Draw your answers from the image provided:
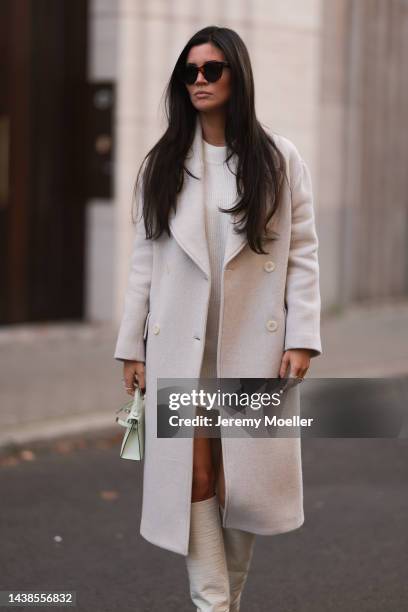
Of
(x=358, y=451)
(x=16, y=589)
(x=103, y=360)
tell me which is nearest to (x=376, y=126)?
(x=103, y=360)

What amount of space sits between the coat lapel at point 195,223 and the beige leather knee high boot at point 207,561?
73 centimetres

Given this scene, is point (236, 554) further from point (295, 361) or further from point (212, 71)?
point (212, 71)

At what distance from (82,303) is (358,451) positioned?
477 centimetres

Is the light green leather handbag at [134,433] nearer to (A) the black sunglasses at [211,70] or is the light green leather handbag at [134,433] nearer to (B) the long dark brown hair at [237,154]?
(B) the long dark brown hair at [237,154]

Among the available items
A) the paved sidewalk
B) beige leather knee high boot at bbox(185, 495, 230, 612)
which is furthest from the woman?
the paved sidewalk

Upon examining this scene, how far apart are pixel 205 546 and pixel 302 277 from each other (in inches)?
33.7

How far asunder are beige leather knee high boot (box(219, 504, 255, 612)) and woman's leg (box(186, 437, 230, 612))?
0.08 meters

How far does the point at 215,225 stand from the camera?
138 inches

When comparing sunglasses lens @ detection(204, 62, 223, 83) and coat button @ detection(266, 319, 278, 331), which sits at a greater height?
sunglasses lens @ detection(204, 62, 223, 83)

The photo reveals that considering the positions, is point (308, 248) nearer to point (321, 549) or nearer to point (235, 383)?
point (235, 383)

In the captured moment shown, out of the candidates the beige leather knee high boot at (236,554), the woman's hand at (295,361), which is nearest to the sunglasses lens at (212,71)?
the woman's hand at (295,361)

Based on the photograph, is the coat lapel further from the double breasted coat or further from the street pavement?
the street pavement

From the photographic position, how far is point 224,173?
3.53 m

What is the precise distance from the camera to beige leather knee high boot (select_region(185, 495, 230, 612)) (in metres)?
3.53
